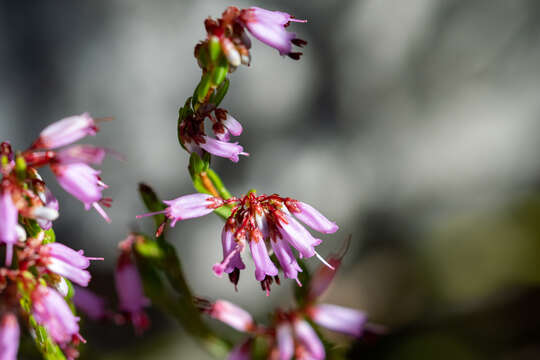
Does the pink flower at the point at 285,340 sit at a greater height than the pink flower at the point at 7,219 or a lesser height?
lesser

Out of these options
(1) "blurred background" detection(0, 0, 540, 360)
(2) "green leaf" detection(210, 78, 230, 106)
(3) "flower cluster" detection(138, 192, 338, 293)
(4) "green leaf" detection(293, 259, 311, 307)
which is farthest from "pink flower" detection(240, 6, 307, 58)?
(1) "blurred background" detection(0, 0, 540, 360)

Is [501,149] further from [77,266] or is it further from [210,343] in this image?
[77,266]

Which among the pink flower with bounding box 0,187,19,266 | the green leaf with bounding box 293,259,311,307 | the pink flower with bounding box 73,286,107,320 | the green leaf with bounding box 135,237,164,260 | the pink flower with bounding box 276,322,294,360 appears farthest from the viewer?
the pink flower with bounding box 73,286,107,320

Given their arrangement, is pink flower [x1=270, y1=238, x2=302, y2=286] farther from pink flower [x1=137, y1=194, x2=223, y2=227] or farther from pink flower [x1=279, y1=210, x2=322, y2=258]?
pink flower [x1=137, y1=194, x2=223, y2=227]

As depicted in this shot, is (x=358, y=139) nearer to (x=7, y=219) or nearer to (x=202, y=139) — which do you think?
(x=202, y=139)

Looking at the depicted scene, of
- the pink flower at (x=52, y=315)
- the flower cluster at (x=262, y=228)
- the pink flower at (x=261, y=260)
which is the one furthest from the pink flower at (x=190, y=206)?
the pink flower at (x=52, y=315)

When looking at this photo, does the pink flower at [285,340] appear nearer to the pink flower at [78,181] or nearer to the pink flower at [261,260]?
the pink flower at [261,260]
